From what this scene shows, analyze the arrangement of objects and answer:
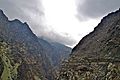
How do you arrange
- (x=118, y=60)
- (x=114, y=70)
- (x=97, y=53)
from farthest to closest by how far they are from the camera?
1. (x=97, y=53)
2. (x=118, y=60)
3. (x=114, y=70)

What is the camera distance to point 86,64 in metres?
117

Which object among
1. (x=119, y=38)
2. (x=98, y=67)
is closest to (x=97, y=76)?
(x=98, y=67)

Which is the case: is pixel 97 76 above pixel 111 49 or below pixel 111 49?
below

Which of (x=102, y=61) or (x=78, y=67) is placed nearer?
(x=102, y=61)

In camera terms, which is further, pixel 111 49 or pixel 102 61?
pixel 111 49

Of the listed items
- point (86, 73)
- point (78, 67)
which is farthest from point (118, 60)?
point (78, 67)

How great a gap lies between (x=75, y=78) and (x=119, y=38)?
33558 millimetres

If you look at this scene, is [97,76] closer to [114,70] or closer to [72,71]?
[114,70]

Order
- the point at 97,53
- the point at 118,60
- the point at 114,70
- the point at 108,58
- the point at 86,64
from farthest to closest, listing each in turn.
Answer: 1. the point at 97,53
2. the point at 86,64
3. the point at 108,58
4. the point at 118,60
5. the point at 114,70

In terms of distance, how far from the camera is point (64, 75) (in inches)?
4793

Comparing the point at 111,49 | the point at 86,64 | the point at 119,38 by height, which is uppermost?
the point at 119,38

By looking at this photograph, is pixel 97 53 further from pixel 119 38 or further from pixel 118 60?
pixel 118 60

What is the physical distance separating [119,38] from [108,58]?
920 inches

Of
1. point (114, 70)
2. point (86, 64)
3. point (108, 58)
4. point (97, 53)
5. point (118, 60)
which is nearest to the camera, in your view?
point (114, 70)
